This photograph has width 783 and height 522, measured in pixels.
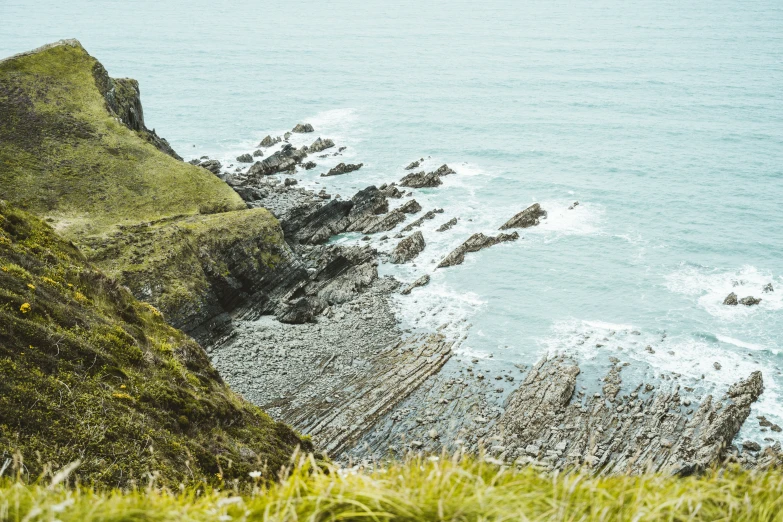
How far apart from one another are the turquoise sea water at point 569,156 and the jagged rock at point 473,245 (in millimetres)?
1070

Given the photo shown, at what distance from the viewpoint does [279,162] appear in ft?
271

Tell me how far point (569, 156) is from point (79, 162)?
67.5 meters

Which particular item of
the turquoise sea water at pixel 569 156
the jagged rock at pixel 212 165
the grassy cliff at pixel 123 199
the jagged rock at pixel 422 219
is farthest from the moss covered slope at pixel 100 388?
the jagged rock at pixel 212 165

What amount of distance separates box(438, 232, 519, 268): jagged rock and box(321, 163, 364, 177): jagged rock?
27.3 m

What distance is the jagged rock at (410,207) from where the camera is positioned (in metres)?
68.5

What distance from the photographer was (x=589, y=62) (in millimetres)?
155000

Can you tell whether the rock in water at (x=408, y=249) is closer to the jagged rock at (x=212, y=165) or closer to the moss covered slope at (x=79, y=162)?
the moss covered slope at (x=79, y=162)

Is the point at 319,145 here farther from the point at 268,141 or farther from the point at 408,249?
the point at 408,249

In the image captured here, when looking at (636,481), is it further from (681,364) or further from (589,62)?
(589,62)

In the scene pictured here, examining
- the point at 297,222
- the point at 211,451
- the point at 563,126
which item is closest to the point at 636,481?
the point at 211,451

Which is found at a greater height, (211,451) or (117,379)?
(117,379)

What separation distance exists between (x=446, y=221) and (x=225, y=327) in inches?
1232

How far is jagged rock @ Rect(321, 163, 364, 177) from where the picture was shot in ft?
268

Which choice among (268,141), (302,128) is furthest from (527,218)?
(302,128)
